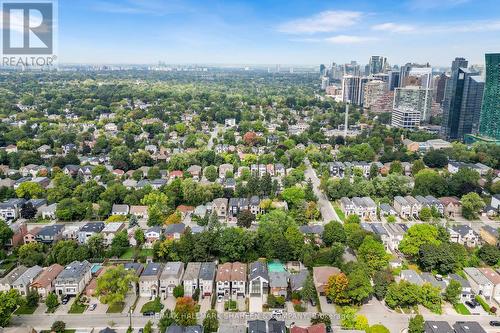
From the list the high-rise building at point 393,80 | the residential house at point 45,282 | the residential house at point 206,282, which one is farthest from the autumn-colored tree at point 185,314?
the high-rise building at point 393,80

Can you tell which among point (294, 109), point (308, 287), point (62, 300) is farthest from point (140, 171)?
point (294, 109)

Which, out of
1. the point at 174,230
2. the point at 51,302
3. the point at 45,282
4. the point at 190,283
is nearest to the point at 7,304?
the point at 51,302

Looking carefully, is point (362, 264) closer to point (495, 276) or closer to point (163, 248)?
point (495, 276)

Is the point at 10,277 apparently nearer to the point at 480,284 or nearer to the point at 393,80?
the point at 480,284

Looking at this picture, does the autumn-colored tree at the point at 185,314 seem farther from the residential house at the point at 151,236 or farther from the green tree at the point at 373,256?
the green tree at the point at 373,256

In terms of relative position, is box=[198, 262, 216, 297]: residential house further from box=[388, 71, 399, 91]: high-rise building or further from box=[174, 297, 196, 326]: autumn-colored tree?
box=[388, 71, 399, 91]: high-rise building
